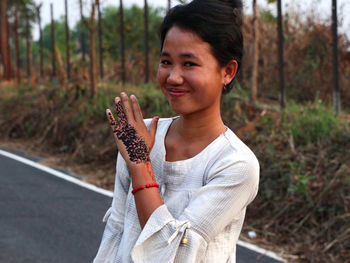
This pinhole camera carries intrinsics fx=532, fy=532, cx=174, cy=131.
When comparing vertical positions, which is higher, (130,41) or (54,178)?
(130,41)

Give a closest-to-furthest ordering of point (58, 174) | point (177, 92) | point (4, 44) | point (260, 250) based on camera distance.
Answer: point (177, 92) → point (260, 250) → point (58, 174) → point (4, 44)

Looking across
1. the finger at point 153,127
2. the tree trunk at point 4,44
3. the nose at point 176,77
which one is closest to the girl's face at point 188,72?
the nose at point 176,77

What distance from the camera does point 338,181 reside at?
17.3 feet

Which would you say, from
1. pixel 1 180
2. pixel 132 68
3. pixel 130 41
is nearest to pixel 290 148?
pixel 1 180

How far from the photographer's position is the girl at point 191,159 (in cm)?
153

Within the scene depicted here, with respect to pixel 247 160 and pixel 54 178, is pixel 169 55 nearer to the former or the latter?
pixel 247 160

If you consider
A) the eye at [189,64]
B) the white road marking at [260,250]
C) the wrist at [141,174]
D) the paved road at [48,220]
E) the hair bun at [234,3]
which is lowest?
the white road marking at [260,250]

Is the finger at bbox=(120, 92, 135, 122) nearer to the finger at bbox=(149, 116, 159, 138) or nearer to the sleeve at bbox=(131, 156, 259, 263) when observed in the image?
the finger at bbox=(149, 116, 159, 138)

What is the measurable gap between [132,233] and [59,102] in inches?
371

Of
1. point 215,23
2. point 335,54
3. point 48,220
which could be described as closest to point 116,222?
point 215,23

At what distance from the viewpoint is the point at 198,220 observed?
1.52 m

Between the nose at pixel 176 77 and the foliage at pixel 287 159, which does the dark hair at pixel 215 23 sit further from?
the foliage at pixel 287 159

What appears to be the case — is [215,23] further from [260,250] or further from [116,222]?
[260,250]

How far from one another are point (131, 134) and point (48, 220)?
4072 millimetres
